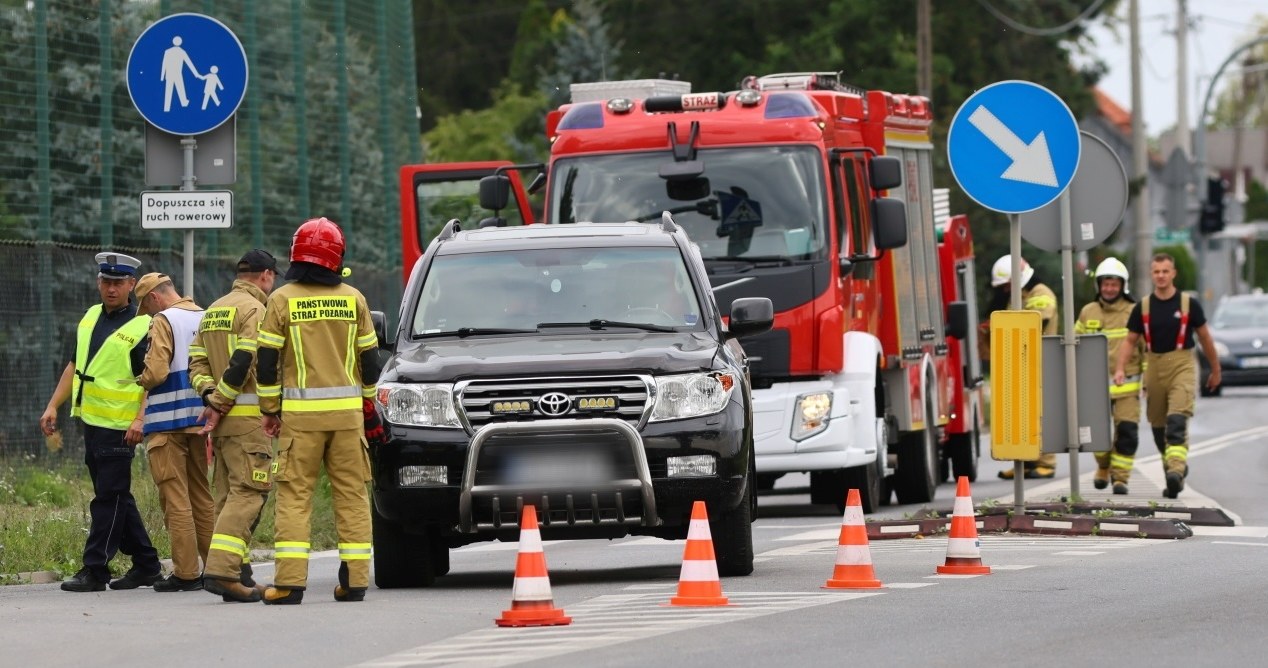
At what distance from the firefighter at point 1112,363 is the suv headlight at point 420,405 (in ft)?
26.6

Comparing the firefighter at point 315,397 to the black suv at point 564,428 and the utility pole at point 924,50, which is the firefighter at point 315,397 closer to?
the black suv at point 564,428

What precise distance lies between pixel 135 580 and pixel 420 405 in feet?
7.57

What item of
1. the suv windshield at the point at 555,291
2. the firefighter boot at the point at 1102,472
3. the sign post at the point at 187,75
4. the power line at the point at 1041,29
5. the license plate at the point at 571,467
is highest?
the power line at the point at 1041,29

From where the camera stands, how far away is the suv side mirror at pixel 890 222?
16.9 m

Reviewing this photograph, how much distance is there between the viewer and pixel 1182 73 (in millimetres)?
66125

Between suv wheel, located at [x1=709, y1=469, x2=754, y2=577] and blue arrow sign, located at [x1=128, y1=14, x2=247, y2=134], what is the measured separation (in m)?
4.31

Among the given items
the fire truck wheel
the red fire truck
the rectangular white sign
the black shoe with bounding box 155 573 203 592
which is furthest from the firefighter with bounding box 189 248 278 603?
the fire truck wheel

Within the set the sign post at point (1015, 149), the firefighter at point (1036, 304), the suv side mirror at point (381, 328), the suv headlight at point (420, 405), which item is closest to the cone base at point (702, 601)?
the suv headlight at point (420, 405)

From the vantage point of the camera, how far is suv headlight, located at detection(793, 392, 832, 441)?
54.9 feet

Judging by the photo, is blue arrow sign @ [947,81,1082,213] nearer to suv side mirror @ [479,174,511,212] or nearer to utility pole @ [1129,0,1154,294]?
suv side mirror @ [479,174,511,212]

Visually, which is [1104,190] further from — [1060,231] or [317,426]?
[317,426]

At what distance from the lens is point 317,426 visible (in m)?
11.3

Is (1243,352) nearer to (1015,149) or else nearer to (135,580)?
(1015,149)

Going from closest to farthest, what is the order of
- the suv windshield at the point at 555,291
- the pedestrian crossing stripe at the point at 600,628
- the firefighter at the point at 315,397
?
the pedestrian crossing stripe at the point at 600,628 < the firefighter at the point at 315,397 < the suv windshield at the point at 555,291
